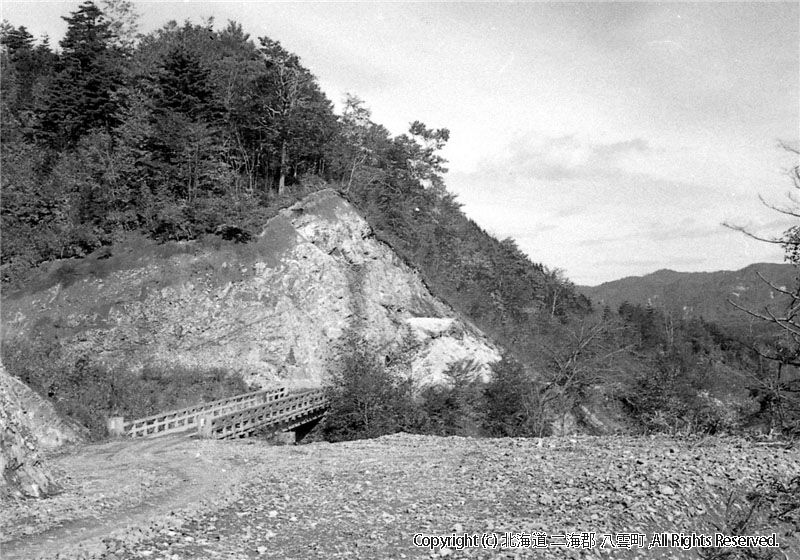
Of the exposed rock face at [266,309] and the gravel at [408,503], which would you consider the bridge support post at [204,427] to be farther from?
the exposed rock face at [266,309]

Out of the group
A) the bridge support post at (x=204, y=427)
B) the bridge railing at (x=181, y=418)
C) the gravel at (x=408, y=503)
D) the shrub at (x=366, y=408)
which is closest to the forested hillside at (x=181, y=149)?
the bridge railing at (x=181, y=418)

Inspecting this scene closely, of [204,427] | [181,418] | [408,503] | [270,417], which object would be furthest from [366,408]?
[408,503]

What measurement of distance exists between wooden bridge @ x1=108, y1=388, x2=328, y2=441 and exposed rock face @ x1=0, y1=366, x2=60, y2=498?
9260 millimetres

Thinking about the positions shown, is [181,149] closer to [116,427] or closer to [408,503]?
[116,427]

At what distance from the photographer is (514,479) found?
1026 centimetres

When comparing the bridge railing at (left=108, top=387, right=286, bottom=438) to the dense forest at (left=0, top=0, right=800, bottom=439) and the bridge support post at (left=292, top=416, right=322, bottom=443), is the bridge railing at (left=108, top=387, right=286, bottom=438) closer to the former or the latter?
the bridge support post at (left=292, top=416, right=322, bottom=443)

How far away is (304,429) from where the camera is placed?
27219mm

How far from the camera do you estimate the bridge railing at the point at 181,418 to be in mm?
18961

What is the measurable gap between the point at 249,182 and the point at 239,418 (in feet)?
79.4

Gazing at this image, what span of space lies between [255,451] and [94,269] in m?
21.6

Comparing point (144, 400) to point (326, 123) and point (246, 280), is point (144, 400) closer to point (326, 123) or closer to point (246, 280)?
point (246, 280)

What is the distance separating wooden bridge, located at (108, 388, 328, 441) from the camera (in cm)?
1938

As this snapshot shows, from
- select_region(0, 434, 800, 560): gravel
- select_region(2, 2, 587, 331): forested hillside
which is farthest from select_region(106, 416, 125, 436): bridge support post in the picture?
select_region(2, 2, 587, 331): forested hillside

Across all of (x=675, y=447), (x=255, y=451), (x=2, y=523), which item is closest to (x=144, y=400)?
(x=255, y=451)
